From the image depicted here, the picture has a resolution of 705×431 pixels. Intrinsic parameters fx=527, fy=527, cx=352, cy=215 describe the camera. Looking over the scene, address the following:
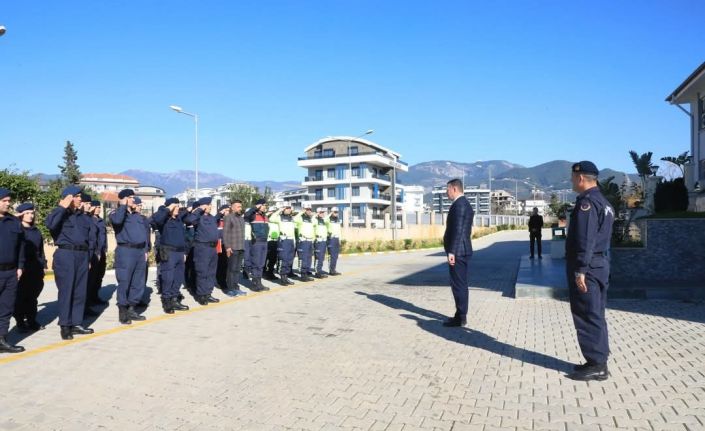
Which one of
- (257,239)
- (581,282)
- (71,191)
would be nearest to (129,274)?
(71,191)

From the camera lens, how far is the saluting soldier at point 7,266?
6.13 metres

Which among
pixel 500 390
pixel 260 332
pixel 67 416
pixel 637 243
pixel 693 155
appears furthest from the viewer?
pixel 693 155

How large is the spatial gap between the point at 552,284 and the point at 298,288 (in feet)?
17.8

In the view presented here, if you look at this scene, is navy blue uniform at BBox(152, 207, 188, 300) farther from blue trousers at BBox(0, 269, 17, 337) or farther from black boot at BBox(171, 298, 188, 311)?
blue trousers at BBox(0, 269, 17, 337)

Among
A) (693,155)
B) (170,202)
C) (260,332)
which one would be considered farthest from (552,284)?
(693,155)

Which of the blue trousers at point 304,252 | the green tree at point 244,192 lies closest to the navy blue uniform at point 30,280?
the blue trousers at point 304,252

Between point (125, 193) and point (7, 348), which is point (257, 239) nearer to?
point (125, 193)

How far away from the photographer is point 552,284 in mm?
10578

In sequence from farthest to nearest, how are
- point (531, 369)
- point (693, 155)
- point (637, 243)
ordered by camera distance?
point (693, 155) → point (637, 243) → point (531, 369)

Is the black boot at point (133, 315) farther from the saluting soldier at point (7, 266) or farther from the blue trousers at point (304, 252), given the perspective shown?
the blue trousers at point (304, 252)

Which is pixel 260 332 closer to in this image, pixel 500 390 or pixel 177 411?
pixel 177 411

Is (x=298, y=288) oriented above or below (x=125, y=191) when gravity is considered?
below

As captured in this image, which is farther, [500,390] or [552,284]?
[552,284]

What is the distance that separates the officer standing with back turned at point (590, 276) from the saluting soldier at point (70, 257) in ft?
19.3
